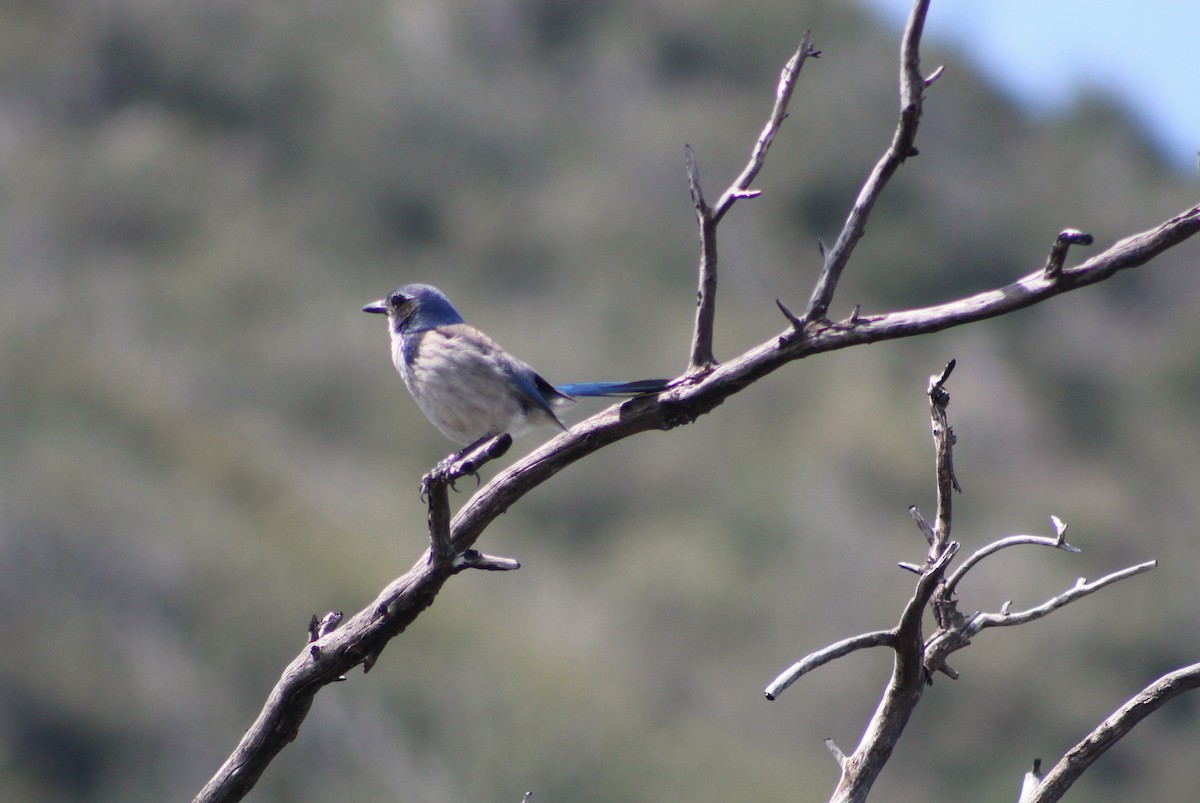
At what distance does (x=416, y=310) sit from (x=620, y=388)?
240 cm

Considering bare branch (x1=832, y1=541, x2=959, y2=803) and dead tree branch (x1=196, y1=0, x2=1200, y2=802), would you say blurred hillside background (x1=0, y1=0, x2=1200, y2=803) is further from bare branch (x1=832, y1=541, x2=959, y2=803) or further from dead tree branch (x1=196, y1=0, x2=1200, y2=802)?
bare branch (x1=832, y1=541, x2=959, y2=803)

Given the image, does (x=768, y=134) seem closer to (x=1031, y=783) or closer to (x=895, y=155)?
(x=895, y=155)

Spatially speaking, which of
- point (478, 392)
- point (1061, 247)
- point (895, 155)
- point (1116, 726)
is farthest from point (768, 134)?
point (478, 392)

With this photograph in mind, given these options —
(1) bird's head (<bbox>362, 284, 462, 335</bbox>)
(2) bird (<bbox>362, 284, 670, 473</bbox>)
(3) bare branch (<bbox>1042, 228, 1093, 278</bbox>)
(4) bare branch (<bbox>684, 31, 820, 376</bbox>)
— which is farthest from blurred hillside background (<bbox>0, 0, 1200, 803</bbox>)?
(3) bare branch (<bbox>1042, 228, 1093, 278</bbox>)

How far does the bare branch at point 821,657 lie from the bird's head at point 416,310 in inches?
144

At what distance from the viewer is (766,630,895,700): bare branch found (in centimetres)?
380

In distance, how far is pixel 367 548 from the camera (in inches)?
1058

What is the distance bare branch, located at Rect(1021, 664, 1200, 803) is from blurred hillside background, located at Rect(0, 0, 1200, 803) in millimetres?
15900

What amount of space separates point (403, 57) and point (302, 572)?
22272 mm

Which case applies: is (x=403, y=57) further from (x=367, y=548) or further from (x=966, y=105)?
(x=367, y=548)

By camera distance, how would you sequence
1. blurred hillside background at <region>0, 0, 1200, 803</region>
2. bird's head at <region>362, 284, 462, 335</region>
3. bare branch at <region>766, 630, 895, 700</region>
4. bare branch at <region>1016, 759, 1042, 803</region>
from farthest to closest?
1. blurred hillside background at <region>0, 0, 1200, 803</region>
2. bird's head at <region>362, 284, 462, 335</region>
3. bare branch at <region>1016, 759, 1042, 803</region>
4. bare branch at <region>766, 630, 895, 700</region>

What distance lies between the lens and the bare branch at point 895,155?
398cm

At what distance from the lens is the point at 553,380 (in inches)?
1206

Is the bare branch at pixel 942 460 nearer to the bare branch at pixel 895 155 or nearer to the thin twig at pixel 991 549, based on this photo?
the thin twig at pixel 991 549
